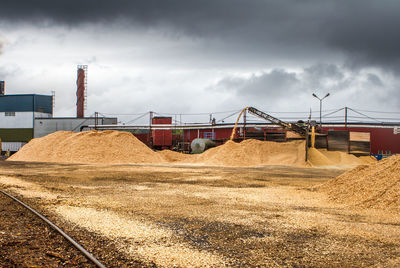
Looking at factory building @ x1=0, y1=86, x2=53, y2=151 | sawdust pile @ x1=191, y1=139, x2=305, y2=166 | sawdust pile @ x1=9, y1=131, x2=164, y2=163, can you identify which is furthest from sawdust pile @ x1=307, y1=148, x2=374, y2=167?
factory building @ x1=0, y1=86, x2=53, y2=151

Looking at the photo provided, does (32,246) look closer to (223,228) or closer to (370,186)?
(223,228)

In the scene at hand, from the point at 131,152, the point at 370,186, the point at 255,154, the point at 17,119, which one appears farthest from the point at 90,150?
the point at 17,119

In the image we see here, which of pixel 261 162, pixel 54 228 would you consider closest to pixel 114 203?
pixel 54 228

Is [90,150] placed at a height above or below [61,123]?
below

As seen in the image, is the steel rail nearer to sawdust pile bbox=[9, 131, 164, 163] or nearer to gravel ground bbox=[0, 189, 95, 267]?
gravel ground bbox=[0, 189, 95, 267]

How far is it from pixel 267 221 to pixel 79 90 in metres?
58.9

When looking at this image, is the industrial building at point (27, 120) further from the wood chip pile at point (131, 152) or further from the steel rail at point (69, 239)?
the steel rail at point (69, 239)

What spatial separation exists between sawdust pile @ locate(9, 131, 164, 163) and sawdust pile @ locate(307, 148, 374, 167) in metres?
15.5

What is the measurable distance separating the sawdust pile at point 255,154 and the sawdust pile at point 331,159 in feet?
3.16

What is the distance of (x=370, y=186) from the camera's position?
1183cm

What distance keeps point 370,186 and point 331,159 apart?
2420 centimetres

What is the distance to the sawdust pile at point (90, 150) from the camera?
35.1 meters

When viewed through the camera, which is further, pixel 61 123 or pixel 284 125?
pixel 61 123

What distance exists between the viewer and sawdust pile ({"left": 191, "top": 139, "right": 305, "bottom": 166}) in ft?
107
